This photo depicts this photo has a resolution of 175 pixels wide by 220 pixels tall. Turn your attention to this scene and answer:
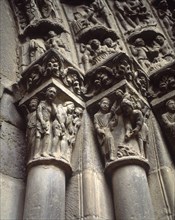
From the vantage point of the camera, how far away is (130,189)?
1934 millimetres

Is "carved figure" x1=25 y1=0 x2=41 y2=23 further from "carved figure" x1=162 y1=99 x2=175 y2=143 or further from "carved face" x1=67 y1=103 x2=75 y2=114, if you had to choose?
"carved figure" x1=162 y1=99 x2=175 y2=143

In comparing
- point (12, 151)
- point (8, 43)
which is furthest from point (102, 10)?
point (12, 151)

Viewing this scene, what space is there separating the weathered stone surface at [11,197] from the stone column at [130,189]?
62 cm

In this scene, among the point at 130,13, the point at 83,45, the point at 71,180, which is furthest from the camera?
the point at 130,13

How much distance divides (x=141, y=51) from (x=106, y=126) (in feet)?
3.98

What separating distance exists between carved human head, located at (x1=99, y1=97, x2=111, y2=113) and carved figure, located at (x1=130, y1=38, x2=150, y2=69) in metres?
0.76

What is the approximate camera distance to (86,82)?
2.58 metres

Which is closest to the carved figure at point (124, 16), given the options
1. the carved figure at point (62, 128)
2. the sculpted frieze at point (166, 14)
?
the sculpted frieze at point (166, 14)

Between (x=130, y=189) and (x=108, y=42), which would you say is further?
(x=108, y=42)

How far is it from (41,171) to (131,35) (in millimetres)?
2031

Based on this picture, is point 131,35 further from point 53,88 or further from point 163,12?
point 53,88

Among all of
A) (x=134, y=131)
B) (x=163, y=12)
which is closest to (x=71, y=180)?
(x=134, y=131)

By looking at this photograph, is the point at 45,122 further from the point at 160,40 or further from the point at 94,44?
the point at 160,40

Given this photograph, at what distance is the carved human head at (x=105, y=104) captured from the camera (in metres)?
2.36
